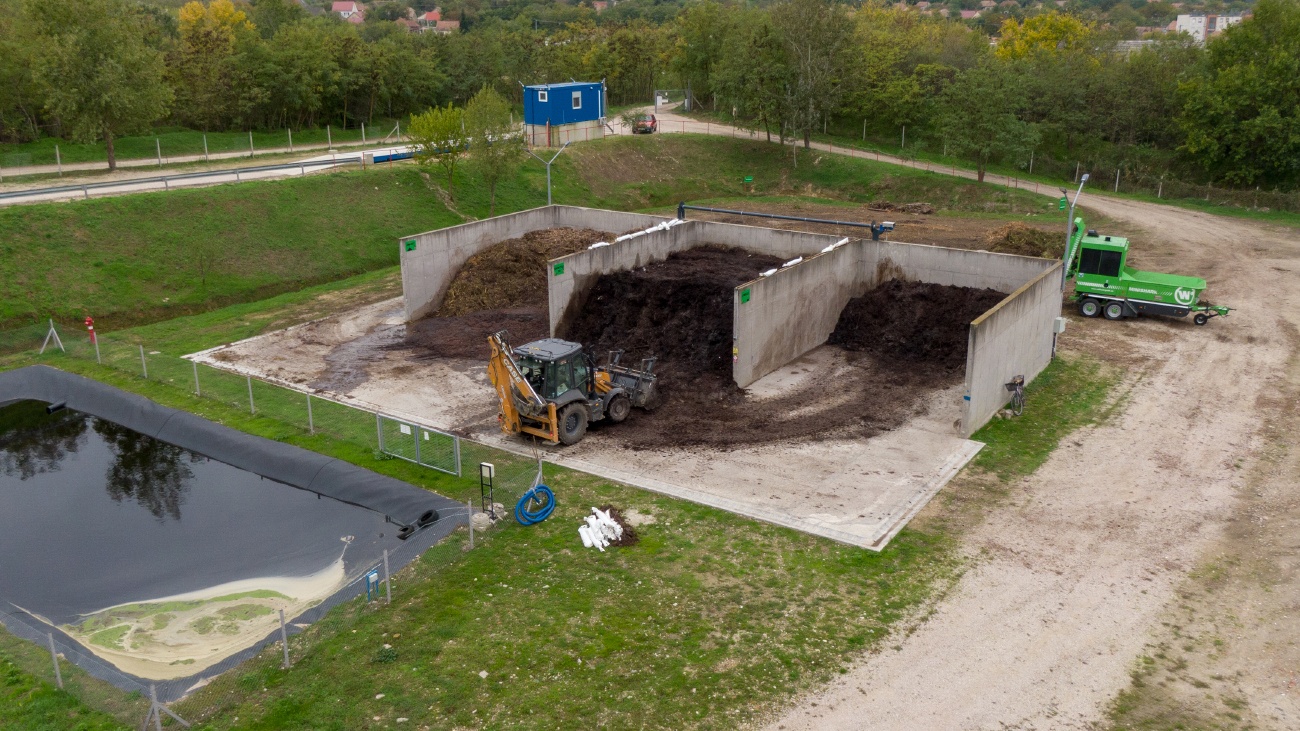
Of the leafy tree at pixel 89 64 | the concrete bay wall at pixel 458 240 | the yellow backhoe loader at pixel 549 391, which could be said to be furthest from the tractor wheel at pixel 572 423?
the leafy tree at pixel 89 64

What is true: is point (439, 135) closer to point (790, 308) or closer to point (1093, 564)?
point (790, 308)

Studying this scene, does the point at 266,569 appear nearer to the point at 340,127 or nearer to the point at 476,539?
→ the point at 476,539

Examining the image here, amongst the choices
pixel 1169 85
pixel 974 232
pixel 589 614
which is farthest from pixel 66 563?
pixel 1169 85

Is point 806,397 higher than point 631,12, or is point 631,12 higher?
point 631,12

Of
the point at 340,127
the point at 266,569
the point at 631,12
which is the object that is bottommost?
the point at 266,569

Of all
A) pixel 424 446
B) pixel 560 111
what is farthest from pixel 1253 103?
pixel 424 446

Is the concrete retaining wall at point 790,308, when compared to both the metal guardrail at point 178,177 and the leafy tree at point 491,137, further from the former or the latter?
the metal guardrail at point 178,177

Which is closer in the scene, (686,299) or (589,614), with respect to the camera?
(589,614)
